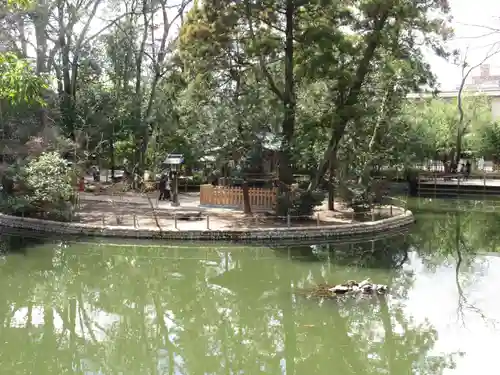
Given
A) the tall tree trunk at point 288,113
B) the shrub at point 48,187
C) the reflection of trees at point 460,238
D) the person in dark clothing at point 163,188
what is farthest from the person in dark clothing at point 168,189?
the reflection of trees at point 460,238

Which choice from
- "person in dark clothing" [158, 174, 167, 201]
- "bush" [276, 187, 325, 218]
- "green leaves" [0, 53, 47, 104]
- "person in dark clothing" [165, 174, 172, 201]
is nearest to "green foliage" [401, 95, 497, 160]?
"person in dark clothing" [165, 174, 172, 201]

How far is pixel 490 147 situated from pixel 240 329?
110ft

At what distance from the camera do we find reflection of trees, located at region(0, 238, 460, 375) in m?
7.64

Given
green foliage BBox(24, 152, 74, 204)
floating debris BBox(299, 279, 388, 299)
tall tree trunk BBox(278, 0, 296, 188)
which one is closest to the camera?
floating debris BBox(299, 279, 388, 299)

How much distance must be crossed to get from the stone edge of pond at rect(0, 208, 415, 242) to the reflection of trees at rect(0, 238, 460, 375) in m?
1.53

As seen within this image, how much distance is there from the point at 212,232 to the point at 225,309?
533 cm

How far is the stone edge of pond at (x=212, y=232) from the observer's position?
15219 mm

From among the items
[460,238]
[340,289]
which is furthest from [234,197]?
[340,289]

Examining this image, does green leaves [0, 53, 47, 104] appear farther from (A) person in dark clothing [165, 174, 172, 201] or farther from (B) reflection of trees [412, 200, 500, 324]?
(A) person in dark clothing [165, 174, 172, 201]

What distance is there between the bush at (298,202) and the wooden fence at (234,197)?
1.49m

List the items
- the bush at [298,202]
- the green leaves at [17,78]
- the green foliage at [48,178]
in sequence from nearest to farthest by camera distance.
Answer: the green leaves at [17,78] < the green foliage at [48,178] < the bush at [298,202]

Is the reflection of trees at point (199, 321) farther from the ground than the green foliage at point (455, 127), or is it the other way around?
the green foliage at point (455, 127)

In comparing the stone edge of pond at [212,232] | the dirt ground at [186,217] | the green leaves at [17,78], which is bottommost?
the stone edge of pond at [212,232]

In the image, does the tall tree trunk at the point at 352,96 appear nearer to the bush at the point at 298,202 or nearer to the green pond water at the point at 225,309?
the bush at the point at 298,202
